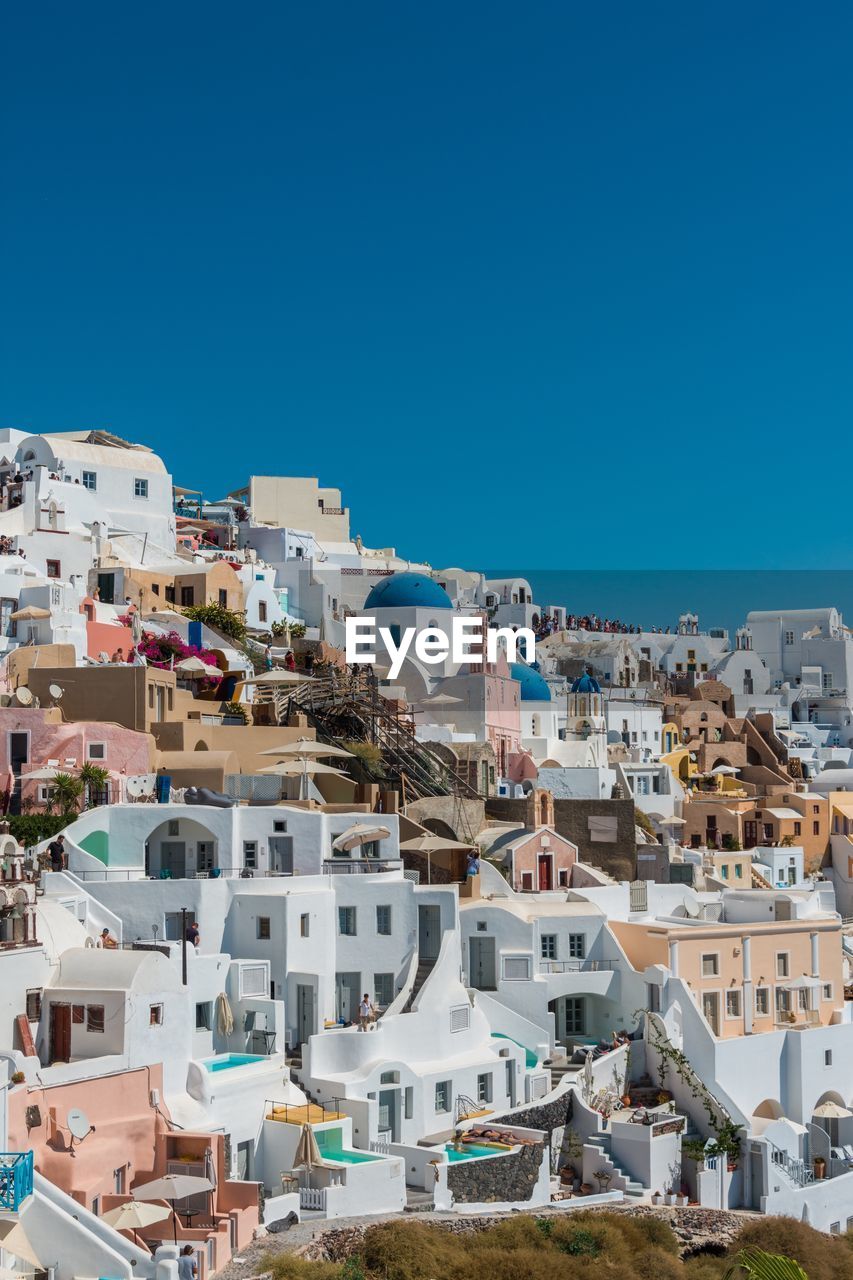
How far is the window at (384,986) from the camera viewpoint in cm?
3422

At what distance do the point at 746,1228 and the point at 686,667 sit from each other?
58.1 m

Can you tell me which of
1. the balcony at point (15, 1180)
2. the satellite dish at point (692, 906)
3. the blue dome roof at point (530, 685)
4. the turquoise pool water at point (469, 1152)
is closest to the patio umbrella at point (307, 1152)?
the turquoise pool water at point (469, 1152)

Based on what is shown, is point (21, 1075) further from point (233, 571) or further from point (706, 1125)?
point (233, 571)

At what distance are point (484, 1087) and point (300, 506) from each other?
5312 cm

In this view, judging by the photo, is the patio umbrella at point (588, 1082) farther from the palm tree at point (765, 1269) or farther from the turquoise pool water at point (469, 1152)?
the palm tree at point (765, 1269)

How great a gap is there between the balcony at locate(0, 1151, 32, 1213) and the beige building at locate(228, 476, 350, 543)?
58570 millimetres

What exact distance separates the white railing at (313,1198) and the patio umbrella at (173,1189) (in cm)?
223

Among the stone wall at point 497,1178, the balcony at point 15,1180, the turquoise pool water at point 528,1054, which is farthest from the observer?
the turquoise pool water at point 528,1054

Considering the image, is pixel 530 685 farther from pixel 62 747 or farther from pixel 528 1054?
pixel 62 747

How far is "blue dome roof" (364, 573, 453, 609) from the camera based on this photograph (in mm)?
57938

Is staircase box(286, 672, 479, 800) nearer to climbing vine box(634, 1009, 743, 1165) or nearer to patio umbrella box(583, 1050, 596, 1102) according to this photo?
climbing vine box(634, 1009, 743, 1165)

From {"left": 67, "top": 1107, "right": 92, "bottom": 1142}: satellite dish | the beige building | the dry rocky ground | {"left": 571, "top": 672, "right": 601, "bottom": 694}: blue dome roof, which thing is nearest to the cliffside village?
{"left": 67, "top": 1107, "right": 92, "bottom": 1142}: satellite dish

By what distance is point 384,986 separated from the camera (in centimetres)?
3428

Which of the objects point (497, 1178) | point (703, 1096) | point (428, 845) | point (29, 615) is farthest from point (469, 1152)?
point (29, 615)
